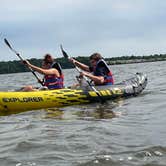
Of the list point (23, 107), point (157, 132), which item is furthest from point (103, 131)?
point (23, 107)

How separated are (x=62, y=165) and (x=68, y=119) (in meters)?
3.51

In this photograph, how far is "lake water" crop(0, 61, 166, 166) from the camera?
4.95m

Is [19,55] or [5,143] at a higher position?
[19,55]

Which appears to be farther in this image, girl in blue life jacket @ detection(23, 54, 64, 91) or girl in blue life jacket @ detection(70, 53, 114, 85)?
girl in blue life jacket @ detection(70, 53, 114, 85)

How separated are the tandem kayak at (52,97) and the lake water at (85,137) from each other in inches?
15.6

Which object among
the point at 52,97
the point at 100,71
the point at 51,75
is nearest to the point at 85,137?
the point at 52,97

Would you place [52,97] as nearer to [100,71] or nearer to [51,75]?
[51,75]

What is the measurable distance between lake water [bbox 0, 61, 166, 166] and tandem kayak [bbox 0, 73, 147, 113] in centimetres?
40

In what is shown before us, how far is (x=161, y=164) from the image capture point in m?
4.62

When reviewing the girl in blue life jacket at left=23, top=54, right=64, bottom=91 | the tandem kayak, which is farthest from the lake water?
the girl in blue life jacket at left=23, top=54, right=64, bottom=91

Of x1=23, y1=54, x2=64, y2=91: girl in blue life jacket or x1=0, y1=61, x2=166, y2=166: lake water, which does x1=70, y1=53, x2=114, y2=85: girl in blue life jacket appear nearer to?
x1=23, y1=54, x2=64, y2=91: girl in blue life jacket

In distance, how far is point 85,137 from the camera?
622 cm

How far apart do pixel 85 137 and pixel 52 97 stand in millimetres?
4113

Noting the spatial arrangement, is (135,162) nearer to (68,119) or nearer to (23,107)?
(68,119)
